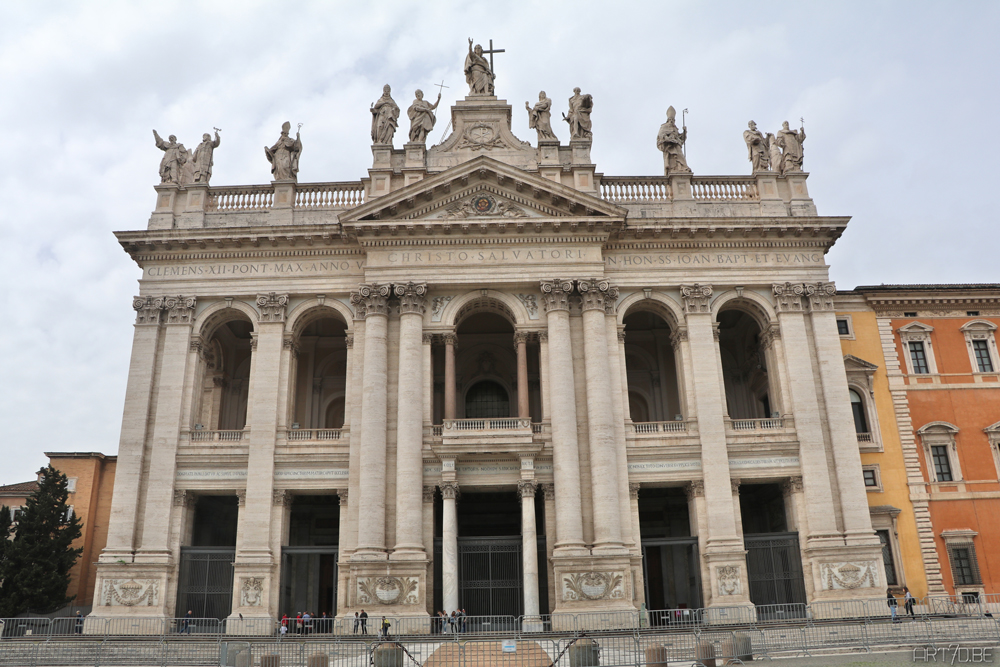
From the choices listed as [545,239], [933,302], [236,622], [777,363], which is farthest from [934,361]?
[236,622]

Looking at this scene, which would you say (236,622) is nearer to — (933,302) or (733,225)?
(733,225)

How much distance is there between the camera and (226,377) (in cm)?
3659

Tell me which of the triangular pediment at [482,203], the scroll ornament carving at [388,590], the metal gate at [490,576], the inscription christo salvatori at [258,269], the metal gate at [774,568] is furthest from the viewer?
the inscription christo salvatori at [258,269]

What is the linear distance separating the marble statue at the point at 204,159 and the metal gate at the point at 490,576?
743 inches

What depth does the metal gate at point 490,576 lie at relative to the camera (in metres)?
29.6

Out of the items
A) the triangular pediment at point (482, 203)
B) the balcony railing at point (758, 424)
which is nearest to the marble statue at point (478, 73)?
the triangular pediment at point (482, 203)

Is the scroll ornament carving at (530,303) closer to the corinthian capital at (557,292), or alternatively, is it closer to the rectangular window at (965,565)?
the corinthian capital at (557,292)

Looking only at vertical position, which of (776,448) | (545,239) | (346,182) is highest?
(346,182)

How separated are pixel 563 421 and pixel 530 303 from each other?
5.15 m

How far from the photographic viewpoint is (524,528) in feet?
95.8

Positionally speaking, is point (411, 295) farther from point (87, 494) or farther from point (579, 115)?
point (87, 494)

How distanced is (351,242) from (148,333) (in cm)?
887
